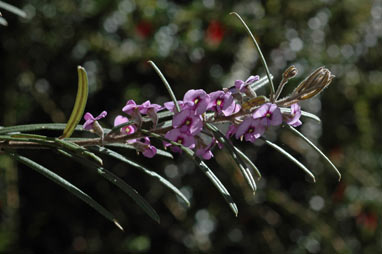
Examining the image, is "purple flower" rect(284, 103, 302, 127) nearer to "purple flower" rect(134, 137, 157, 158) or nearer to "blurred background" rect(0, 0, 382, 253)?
"purple flower" rect(134, 137, 157, 158)

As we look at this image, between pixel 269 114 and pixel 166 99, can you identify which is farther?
pixel 166 99

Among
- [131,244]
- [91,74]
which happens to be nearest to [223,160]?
[131,244]

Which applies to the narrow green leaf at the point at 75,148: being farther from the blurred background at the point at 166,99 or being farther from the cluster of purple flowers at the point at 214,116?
the blurred background at the point at 166,99

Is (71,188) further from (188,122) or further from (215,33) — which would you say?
(215,33)

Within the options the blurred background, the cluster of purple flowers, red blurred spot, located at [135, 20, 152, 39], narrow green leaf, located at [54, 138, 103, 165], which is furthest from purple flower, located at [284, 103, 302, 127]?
red blurred spot, located at [135, 20, 152, 39]

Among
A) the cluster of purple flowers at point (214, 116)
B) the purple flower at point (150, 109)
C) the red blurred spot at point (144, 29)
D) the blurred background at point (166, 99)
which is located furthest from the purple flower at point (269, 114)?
the red blurred spot at point (144, 29)

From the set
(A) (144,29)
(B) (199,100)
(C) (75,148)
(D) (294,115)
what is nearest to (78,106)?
(C) (75,148)

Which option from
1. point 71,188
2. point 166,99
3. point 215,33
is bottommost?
point 166,99

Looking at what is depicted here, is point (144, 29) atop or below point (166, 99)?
atop
